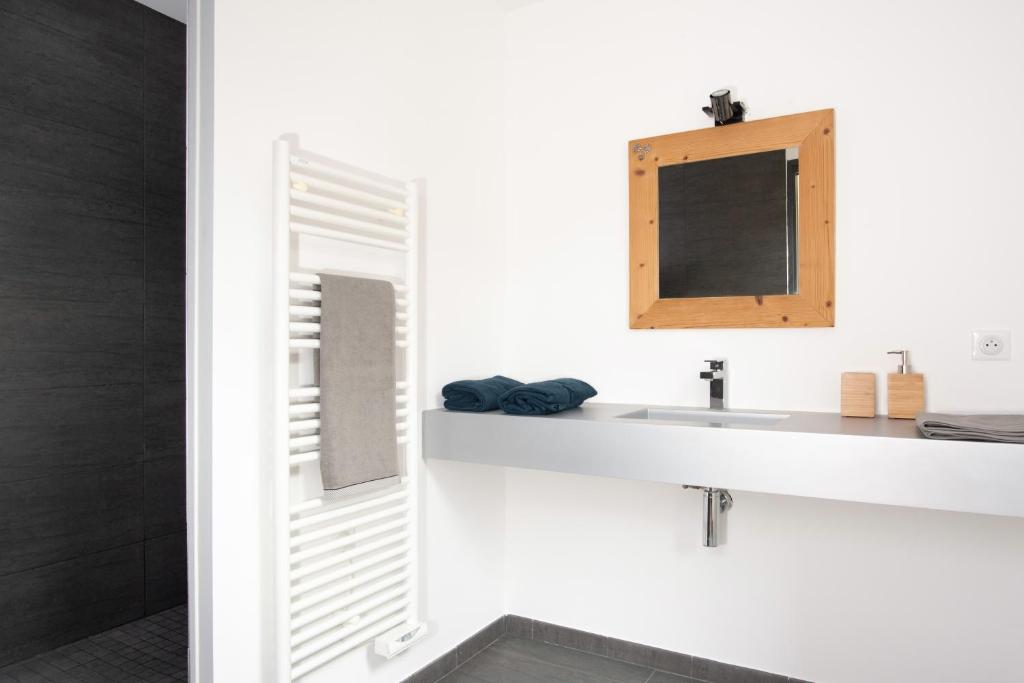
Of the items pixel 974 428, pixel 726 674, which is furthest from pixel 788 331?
pixel 726 674

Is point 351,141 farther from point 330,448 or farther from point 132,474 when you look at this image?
point 132,474

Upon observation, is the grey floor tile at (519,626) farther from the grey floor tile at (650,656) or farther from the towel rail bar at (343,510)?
the towel rail bar at (343,510)

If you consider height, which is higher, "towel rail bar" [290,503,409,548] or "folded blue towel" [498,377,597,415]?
"folded blue towel" [498,377,597,415]

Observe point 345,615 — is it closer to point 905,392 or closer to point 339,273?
point 339,273

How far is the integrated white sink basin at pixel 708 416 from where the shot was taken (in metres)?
2.10

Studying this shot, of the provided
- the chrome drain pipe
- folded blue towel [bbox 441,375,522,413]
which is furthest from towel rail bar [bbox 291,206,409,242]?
the chrome drain pipe

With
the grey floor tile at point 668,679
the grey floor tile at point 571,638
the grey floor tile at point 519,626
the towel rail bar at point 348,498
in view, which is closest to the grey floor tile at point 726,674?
the grey floor tile at point 668,679

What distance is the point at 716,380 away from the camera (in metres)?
2.26

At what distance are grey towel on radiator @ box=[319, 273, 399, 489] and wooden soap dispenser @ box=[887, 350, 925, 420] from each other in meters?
1.43

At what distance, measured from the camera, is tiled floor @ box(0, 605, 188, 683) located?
7.74 feet

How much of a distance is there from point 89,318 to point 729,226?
2.40m

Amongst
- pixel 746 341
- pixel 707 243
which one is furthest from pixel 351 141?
pixel 746 341

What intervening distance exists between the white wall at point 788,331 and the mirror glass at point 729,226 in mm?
147

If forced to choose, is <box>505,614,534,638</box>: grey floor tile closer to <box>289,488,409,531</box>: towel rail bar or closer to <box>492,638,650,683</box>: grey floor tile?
<box>492,638,650,683</box>: grey floor tile
